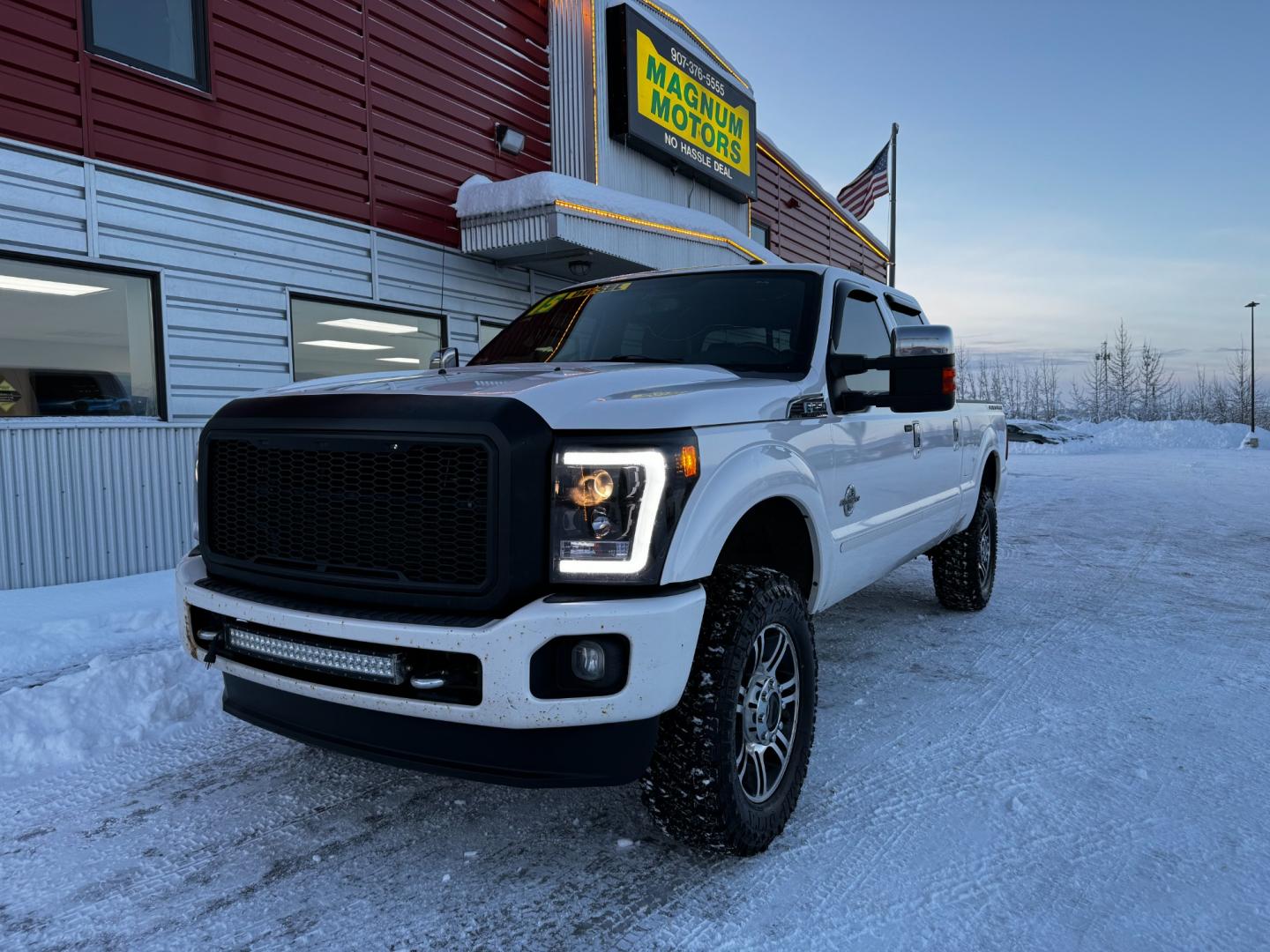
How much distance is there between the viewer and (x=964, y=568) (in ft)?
17.7

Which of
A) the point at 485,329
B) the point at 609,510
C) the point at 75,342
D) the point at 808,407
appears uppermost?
the point at 485,329

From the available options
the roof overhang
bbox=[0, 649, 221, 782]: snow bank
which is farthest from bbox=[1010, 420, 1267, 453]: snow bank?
bbox=[0, 649, 221, 782]: snow bank

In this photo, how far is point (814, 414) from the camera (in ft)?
10.2

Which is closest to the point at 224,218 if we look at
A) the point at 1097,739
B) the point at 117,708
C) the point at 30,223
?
the point at 30,223

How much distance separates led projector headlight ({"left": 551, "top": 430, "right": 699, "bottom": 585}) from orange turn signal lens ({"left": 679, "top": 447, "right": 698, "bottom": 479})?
53 millimetres

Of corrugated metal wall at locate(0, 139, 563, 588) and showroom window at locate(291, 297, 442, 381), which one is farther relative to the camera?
showroom window at locate(291, 297, 442, 381)

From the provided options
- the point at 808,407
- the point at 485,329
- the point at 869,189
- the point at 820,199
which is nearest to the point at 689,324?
the point at 808,407

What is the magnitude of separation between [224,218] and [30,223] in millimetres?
1596

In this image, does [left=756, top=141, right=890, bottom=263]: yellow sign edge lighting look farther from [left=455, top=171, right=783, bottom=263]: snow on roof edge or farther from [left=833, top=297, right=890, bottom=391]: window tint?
[left=833, top=297, right=890, bottom=391]: window tint

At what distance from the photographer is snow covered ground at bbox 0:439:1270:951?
2.19m

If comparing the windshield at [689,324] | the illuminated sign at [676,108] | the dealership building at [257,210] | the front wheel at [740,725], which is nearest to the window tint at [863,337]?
the windshield at [689,324]

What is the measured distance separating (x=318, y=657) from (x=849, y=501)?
2.08m

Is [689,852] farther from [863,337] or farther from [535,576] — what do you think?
[863,337]

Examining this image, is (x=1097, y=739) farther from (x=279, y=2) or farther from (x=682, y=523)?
(x=279, y=2)
